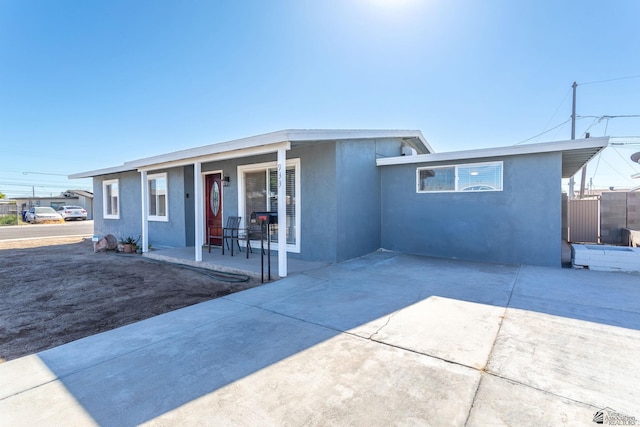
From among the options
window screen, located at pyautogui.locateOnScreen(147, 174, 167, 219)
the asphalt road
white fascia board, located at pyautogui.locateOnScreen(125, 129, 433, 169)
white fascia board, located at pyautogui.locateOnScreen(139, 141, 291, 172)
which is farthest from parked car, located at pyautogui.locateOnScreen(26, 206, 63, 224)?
white fascia board, located at pyautogui.locateOnScreen(139, 141, 291, 172)

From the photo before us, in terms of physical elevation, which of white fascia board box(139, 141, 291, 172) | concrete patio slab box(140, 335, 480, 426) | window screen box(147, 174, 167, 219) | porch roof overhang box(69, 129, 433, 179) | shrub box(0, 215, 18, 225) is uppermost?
porch roof overhang box(69, 129, 433, 179)

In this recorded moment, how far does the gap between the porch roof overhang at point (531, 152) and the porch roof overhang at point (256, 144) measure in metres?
1.01

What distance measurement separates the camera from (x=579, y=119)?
15.8 meters

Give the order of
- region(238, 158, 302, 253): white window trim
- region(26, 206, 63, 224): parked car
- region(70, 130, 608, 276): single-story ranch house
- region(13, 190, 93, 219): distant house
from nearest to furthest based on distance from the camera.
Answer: region(70, 130, 608, 276): single-story ranch house
region(238, 158, 302, 253): white window trim
region(26, 206, 63, 224): parked car
region(13, 190, 93, 219): distant house

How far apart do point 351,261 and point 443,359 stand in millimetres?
4170

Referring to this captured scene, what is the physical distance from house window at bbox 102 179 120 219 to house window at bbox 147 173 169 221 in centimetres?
227

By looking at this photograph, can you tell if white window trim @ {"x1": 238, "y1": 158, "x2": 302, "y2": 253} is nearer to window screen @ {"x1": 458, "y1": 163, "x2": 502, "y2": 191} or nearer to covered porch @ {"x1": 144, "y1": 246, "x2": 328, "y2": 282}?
covered porch @ {"x1": 144, "y1": 246, "x2": 328, "y2": 282}

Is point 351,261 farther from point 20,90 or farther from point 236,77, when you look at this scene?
point 20,90

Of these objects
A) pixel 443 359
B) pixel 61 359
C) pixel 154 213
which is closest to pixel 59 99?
pixel 154 213

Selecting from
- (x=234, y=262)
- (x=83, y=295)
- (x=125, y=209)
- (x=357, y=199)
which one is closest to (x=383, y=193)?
(x=357, y=199)

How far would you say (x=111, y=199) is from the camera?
11820mm

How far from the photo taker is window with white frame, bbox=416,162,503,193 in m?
6.69

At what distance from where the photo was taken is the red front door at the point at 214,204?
28.7ft

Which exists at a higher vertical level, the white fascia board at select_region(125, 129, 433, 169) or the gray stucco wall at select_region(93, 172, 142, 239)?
the white fascia board at select_region(125, 129, 433, 169)
